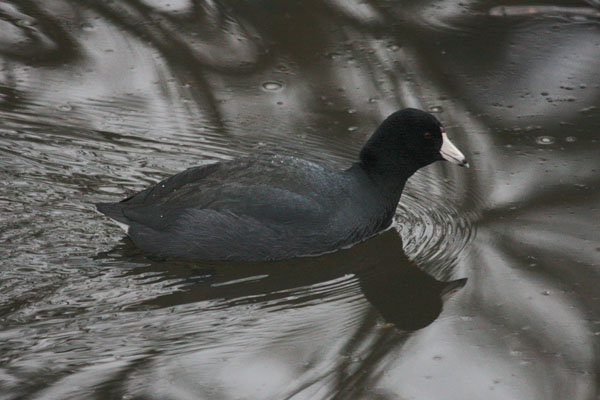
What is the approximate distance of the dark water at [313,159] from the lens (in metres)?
3.99

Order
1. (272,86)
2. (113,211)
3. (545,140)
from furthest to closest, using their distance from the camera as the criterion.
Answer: (272,86), (545,140), (113,211)

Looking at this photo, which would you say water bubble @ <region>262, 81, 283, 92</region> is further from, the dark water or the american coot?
the american coot

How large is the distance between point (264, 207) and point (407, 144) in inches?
32.2

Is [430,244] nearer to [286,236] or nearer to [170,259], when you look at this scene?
[286,236]

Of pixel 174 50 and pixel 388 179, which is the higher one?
pixel 388 179

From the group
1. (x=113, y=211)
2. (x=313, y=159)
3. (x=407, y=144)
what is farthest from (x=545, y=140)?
(x=113, y=211)

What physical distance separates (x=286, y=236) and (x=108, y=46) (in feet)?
8.75

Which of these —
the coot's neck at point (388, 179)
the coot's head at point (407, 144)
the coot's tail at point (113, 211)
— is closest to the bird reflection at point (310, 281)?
the coot's tail at point (113, 211)

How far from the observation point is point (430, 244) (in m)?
5.02

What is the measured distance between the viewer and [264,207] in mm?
4789

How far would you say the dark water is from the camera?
3.99 m

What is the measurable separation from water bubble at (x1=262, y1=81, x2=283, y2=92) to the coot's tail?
173cm

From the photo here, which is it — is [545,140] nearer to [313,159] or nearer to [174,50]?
[313,159]

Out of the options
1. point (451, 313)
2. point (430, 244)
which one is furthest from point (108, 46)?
point (451, 313)
